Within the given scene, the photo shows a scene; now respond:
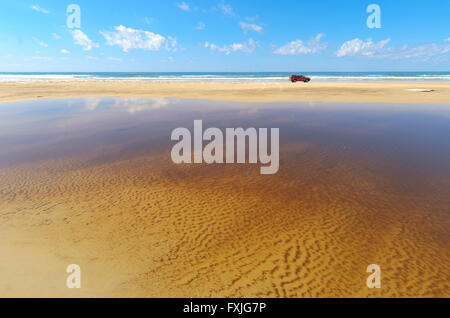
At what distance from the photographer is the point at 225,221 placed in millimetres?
5371

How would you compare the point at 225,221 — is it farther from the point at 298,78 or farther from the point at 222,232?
the point at 298,78

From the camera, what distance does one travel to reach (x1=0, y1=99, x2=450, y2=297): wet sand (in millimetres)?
3854

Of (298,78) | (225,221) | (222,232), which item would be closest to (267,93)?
(298,78)

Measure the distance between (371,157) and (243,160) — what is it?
5.12m

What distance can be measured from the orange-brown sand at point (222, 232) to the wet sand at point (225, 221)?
0.02 metres

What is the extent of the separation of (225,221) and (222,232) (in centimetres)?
39

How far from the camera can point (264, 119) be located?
16.1m

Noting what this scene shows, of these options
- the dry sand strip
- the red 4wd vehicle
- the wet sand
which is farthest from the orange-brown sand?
the red 4wd vehicle

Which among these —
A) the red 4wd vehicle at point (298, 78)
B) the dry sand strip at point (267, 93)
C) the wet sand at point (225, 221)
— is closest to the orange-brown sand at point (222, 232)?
the wet sand at point (225, 221)

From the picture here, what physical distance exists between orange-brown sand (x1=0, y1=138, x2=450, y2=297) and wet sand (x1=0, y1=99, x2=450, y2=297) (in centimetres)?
2

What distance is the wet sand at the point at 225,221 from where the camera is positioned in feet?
12.6

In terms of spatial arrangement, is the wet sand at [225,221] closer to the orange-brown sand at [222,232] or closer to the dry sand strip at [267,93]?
the orange-brown sand at [222,232]
